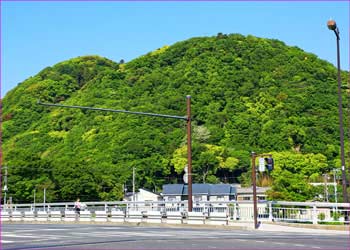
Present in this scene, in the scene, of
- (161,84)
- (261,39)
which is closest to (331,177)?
(161,84)

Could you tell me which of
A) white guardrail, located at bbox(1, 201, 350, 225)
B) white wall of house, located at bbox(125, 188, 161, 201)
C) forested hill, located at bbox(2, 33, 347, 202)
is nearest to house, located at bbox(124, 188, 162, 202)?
white wall of house, located at bbox(125, 188, 161, 201)

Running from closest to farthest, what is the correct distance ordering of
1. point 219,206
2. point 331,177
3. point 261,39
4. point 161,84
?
point 219,206
point 331,177
point 161,84
point 261,39

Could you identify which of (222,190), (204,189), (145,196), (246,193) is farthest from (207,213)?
(145,196)

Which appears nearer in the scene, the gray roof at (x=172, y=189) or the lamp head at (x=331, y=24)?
the lamp head at (x=331, y=24)

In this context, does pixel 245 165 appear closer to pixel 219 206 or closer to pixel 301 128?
pixel 301 128

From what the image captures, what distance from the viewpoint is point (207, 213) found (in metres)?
28.7

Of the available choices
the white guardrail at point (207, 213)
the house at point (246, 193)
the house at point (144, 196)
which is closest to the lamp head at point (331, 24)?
the white guardrail at point (207, 213)

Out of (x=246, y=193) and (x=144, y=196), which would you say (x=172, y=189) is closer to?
(x=144, y=196)

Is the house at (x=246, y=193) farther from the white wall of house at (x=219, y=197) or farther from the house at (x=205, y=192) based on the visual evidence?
the white wall of house at (x=219, y=197)

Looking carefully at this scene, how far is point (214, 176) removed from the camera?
384 feet

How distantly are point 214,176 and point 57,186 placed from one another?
40944 mm

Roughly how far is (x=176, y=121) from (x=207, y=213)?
109m

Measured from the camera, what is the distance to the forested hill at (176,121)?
92000 mm

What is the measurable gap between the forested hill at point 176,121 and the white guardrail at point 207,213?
34713 millimetres
